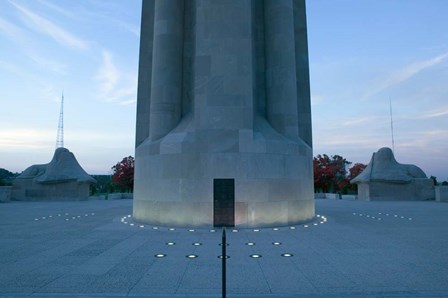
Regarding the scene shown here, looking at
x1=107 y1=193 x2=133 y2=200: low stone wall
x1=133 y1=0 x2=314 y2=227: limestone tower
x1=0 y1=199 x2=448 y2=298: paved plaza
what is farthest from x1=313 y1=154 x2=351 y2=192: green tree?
x1=0 y1=199 x2=448 y2=298: paved plaza

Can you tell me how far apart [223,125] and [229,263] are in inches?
335

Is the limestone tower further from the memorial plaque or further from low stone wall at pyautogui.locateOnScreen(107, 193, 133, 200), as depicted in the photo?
low stone wall at pyautogui.locateOnScreen(107, 193, 133, 200)

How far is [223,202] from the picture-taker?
50.4 ft

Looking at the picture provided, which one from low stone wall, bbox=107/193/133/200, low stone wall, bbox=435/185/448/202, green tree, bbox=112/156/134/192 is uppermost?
green tree, bbox=112/156/134/192

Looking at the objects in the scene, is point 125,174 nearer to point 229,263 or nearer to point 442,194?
point 442,194

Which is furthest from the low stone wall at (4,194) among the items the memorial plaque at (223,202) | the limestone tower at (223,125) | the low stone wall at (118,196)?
the memorial plaque at (223,202)

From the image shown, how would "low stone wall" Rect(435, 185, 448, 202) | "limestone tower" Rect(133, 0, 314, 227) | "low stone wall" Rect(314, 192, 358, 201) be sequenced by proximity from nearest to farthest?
"limestone tower" Rect(133, 0, 314, 227) < "low stone wall" Rect(435, 185, 448, 202) < "low stone wall" Rect(314, 192, 358, 201)

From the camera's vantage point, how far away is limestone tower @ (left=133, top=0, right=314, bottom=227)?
1554 centimetres

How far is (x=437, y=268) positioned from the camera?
8.01 m

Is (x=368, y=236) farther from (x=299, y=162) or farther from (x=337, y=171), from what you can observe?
(x=337, y=171)

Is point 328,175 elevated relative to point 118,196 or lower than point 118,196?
elevated

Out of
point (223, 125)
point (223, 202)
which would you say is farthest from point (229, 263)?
point (223, 125)

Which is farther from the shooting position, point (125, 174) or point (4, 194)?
point (125, 174)

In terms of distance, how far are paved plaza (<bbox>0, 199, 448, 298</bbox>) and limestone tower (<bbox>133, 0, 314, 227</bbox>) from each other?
193cm
